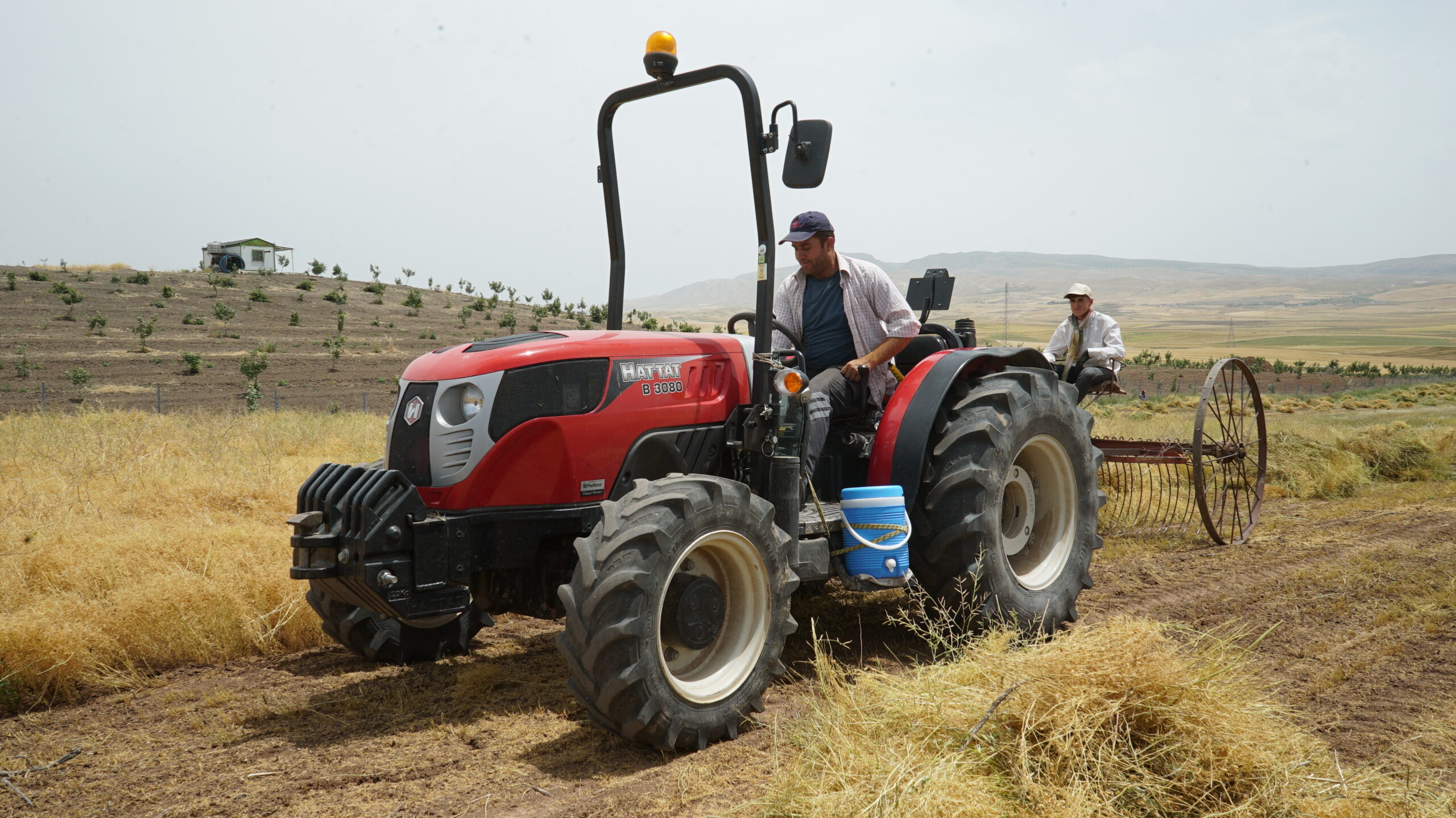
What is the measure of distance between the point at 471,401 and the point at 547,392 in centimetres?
30

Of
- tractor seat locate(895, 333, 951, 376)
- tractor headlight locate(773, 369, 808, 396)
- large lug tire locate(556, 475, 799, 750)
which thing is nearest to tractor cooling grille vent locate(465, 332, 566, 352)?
large lug tire locate(556, 475, 799, 750)

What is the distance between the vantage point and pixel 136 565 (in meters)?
5.39

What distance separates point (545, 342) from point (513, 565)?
0.90m

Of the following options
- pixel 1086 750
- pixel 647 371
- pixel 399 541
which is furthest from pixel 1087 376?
pixel 399 541

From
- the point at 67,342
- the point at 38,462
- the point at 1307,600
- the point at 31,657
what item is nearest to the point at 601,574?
the point at 31,657

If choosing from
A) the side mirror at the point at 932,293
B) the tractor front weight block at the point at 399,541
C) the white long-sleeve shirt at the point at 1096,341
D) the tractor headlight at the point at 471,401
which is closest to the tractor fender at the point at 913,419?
the tractor front weight block at the point at 399,541

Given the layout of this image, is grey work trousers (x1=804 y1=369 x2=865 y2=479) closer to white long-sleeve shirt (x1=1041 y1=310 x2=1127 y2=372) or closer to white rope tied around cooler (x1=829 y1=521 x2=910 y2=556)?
white rope tied around cooler (x1=829 y1=521 x2=910 y2=556)

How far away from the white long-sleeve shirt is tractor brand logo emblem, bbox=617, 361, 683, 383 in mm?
4393

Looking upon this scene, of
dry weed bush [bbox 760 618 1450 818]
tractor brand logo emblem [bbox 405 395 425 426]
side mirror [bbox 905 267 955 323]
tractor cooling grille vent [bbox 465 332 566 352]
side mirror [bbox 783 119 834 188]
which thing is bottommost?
dry weed bush [bbox 760 618 1450 818]

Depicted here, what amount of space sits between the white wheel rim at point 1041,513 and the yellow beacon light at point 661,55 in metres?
2.69

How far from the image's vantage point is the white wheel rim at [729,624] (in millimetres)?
3678

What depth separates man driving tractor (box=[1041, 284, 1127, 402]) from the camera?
7664 mm

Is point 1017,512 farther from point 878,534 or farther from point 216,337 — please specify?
point 216,337

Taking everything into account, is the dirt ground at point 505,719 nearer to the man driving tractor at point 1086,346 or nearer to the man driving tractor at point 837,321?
the man driving tractor at point 837,321
